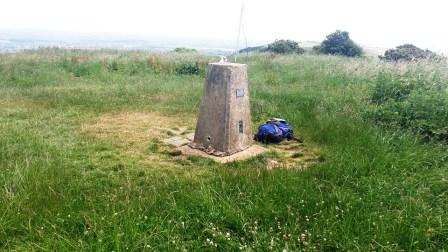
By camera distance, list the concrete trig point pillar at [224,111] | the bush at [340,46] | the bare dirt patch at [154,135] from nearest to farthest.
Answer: the bare dirt patch at [154,135] → the concrete trig point pillar at [224,111] → the bush at [340,46]

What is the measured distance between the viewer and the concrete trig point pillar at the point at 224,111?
5285mm

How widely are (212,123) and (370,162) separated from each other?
2230 millimetres

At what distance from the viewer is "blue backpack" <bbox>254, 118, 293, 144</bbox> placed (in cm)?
588

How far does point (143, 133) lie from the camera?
6.28m

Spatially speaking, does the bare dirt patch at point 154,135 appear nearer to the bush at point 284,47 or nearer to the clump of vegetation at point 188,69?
the clump of vegetation at point 188,69

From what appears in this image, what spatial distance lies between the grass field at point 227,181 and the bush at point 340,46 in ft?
62.9

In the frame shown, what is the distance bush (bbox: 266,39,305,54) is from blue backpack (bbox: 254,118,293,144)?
65.6ft

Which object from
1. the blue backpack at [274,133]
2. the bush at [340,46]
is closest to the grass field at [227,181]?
the blue backpack at [274,133]

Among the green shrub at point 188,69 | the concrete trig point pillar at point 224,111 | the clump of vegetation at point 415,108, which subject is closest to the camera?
the concrete trig point pillar at point 224,111

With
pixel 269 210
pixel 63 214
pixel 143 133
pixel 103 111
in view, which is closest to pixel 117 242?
pixel 63 214

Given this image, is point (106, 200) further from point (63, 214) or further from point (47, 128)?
point (47, 128)

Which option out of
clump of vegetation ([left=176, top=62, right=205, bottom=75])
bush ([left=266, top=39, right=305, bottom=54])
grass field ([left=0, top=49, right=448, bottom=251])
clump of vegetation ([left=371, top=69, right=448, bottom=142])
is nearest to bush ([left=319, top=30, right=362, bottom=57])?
bush ([left=266, top=39, right=305, bottom=54])

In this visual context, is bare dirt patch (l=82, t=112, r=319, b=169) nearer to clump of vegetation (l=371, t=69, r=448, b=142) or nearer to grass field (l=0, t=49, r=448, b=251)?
grass field (l=0, t=49, r=448, b=251)

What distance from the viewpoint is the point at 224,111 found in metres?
5.30
